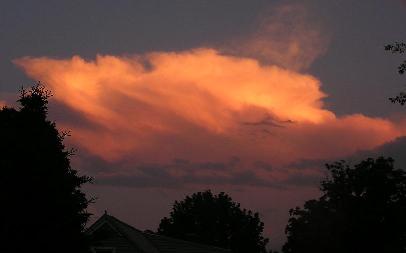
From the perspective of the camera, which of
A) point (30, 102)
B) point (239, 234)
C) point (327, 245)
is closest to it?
point (30, 102)

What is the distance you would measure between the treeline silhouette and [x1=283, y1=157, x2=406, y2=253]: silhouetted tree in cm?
9

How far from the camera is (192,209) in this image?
111688 mm

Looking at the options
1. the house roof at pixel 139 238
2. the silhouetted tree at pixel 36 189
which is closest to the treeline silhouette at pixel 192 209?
the silhouetted tree at pixel 36 189

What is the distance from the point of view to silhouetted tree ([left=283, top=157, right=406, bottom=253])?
179ft

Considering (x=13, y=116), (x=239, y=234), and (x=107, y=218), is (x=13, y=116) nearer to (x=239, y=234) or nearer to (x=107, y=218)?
(x=107, y=218)

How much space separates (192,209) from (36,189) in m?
90.5

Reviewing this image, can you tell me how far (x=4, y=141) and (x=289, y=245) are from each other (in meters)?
43.4

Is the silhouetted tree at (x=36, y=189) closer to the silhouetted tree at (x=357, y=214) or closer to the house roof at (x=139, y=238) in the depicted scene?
the house roof at (x=139, y=238)

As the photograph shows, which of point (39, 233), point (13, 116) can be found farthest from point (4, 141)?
point (39, 233)

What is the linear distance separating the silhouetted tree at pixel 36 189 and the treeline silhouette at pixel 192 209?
0.11 feet

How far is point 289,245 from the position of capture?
201 ft

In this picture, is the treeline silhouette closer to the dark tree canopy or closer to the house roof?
the dark tree canopy

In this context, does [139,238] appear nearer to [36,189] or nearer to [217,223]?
[36,189]

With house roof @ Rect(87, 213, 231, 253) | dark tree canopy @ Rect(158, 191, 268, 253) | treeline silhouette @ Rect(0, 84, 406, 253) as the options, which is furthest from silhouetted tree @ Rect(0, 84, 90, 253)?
dark tree canopy @ Rect(158, 191, 268, 253)
